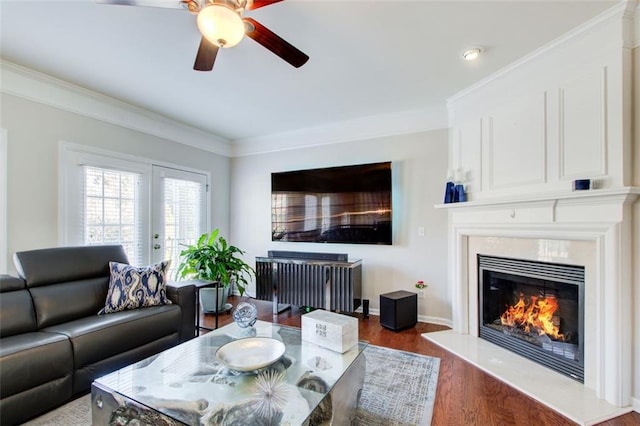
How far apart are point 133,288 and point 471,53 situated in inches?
135

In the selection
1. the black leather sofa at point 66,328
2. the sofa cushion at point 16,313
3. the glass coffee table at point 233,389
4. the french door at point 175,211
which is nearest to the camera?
the glass coffee table at point 233,389

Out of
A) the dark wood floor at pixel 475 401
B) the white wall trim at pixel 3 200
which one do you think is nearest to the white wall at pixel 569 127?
the dark wood floor at pixel 475 401

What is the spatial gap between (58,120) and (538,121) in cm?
438

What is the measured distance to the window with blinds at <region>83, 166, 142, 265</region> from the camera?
310 centimetres

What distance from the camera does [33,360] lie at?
1.72 metres

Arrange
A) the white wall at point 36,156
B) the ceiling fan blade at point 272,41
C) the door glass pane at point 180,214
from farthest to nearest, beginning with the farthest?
the door glass pane at point 180,214
the white wall at point 36,156
the ceiling fan blade at point 272,41

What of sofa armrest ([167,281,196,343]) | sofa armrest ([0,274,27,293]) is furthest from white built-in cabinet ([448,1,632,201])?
sofa armrest ([0,274,27,293])

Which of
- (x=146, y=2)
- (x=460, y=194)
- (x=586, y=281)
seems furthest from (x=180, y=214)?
(x=586, y=281)

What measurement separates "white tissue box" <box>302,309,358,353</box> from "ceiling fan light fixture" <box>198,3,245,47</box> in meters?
1.68

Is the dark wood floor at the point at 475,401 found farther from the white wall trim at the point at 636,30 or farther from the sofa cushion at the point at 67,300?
the sofa cushion at the point at 67,300

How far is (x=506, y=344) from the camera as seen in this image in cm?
268

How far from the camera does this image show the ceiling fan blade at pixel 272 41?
157 cm

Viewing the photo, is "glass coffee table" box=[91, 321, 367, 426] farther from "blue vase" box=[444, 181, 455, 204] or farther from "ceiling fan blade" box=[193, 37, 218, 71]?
"blue vase" box=[444, 181, 455, 204]

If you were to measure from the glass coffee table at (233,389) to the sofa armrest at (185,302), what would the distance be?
981mm
